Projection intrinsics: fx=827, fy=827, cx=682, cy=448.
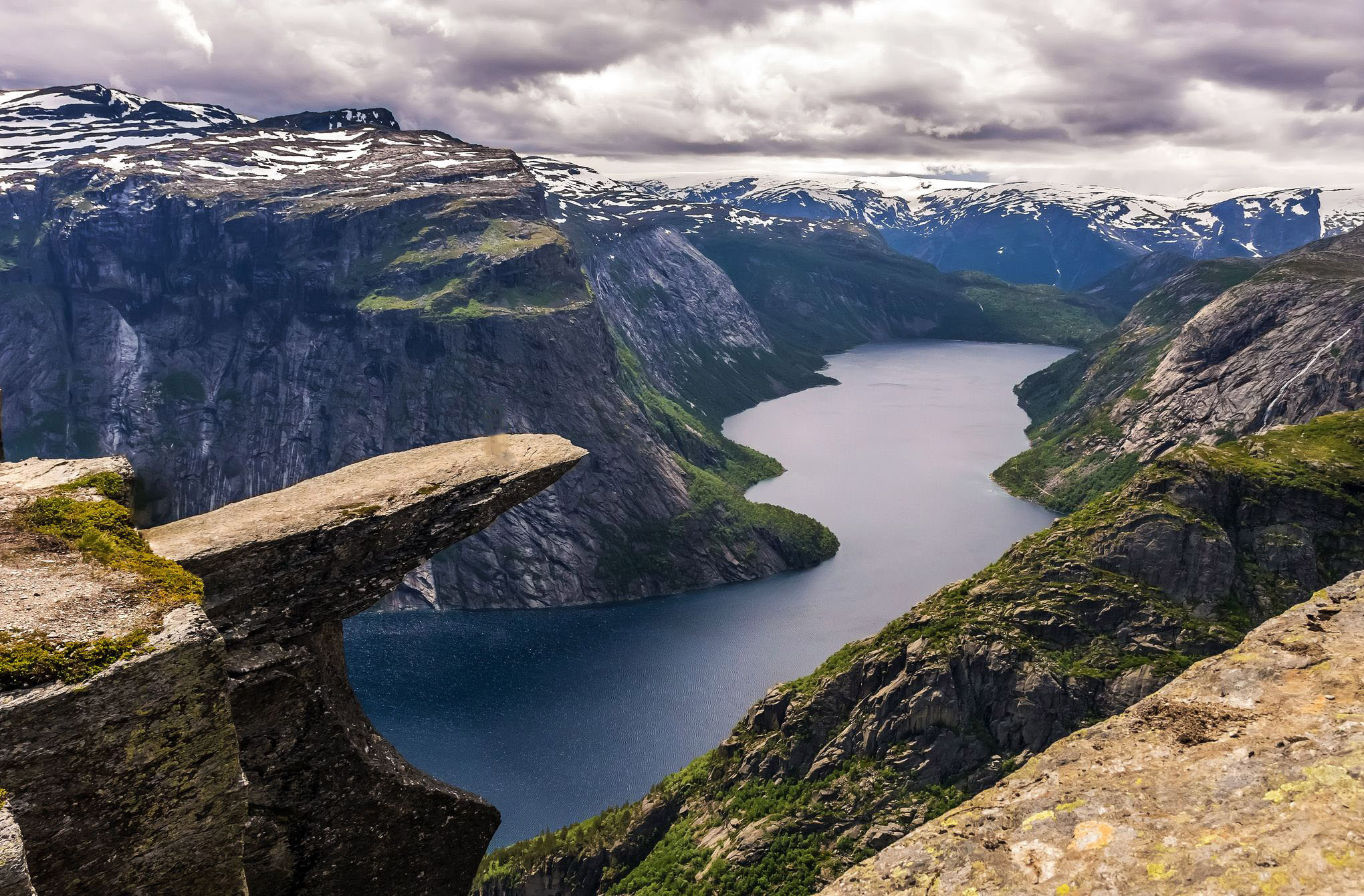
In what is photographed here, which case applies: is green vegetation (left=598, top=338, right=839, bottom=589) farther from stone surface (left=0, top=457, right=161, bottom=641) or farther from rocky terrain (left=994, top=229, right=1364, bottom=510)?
stone surface (left=0, top=457, right=161, bottom=641)

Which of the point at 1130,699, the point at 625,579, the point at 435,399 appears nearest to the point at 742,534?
the point at 625,579

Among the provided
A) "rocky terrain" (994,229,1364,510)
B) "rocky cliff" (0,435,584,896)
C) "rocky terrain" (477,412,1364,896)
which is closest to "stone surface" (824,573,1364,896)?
"rocky cliff" (0,435,584,896)

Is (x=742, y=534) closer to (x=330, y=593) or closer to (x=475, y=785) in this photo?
(x=475, y=785)

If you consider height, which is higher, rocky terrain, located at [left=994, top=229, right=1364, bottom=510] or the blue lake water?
rocky terrain, located at [left=994, top=229, right=1364, bottom=510]

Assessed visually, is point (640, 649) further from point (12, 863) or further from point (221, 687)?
point (12, 863)

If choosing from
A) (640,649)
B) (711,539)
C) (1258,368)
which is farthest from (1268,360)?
(640,649)

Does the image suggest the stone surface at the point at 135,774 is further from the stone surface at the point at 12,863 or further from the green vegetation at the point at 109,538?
the stone surface at the point at 12,863
